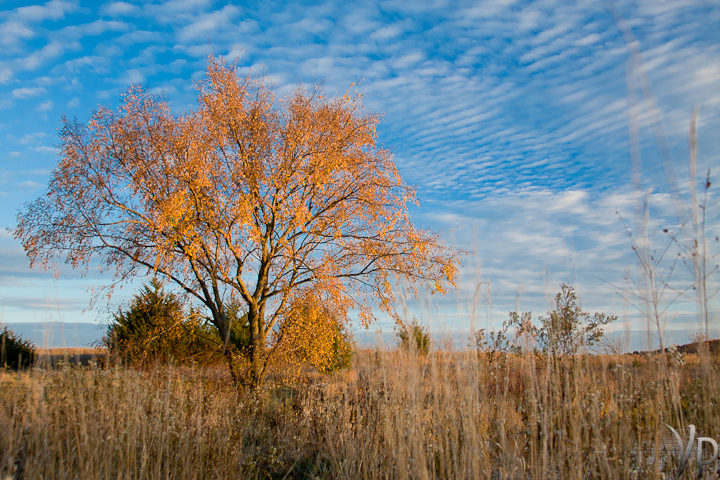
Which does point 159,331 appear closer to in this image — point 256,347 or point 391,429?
point 256,347

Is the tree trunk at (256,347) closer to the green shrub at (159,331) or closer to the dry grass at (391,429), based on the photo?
the green shrub at (159,331)

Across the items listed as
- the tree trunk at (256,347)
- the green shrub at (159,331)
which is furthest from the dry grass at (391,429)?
the green shrub at (159,331)

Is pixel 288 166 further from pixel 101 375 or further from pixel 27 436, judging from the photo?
pixel 27 436

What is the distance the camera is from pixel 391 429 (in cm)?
378

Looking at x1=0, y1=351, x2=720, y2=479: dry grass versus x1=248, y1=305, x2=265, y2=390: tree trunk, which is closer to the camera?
x1=0, y1=351, x2=720, y2=479: dry grass

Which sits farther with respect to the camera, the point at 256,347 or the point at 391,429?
the point at 256,347

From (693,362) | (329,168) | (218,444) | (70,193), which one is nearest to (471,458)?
(218,444)

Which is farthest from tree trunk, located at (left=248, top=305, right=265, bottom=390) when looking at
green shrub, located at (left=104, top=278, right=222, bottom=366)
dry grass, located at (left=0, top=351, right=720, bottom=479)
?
dry grass, located at (left=0, top=351, right=720, bottom=479)

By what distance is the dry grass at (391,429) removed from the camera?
10.4ft

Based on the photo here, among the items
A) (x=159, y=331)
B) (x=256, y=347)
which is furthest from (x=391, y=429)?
(x=159, y=331)

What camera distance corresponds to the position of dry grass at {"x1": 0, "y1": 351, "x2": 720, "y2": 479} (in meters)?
3.18

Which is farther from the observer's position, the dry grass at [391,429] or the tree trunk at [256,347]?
the tree trunk at [256,347]

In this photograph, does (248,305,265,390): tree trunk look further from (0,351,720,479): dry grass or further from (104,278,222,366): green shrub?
(0,351,720,479): dry grass

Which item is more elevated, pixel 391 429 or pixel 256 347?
pixel 256 347
